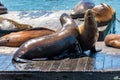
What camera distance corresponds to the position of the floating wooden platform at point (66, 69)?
5.38 metres

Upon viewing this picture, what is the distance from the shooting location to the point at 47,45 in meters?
5.95

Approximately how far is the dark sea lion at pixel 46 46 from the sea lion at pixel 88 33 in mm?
170

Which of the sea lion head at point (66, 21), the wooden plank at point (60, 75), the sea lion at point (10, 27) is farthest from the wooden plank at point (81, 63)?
the sea lion at point (10, 27)

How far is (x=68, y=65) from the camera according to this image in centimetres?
566

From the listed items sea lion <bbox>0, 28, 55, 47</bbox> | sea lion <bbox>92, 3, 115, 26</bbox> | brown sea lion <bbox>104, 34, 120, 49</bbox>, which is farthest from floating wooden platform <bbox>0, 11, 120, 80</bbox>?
sea lion <bbox>92, 3, 115, 26</bbox>

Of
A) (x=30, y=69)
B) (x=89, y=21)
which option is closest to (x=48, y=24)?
(x=89, y=21)

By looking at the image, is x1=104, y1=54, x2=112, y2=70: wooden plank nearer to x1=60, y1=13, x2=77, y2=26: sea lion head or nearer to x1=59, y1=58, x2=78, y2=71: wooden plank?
x1=59, y1=58, x2=78, y2=71: wooden plank

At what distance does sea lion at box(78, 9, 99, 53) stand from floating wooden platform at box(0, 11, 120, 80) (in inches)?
11.6

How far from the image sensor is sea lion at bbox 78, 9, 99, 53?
611 centimetres

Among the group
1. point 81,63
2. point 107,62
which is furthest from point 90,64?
point 107,62

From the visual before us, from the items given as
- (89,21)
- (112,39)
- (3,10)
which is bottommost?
(3,10)

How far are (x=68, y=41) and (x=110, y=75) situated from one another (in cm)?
95

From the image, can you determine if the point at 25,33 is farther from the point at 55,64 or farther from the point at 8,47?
the point at 55,64

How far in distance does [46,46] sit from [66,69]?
1.98 feet
